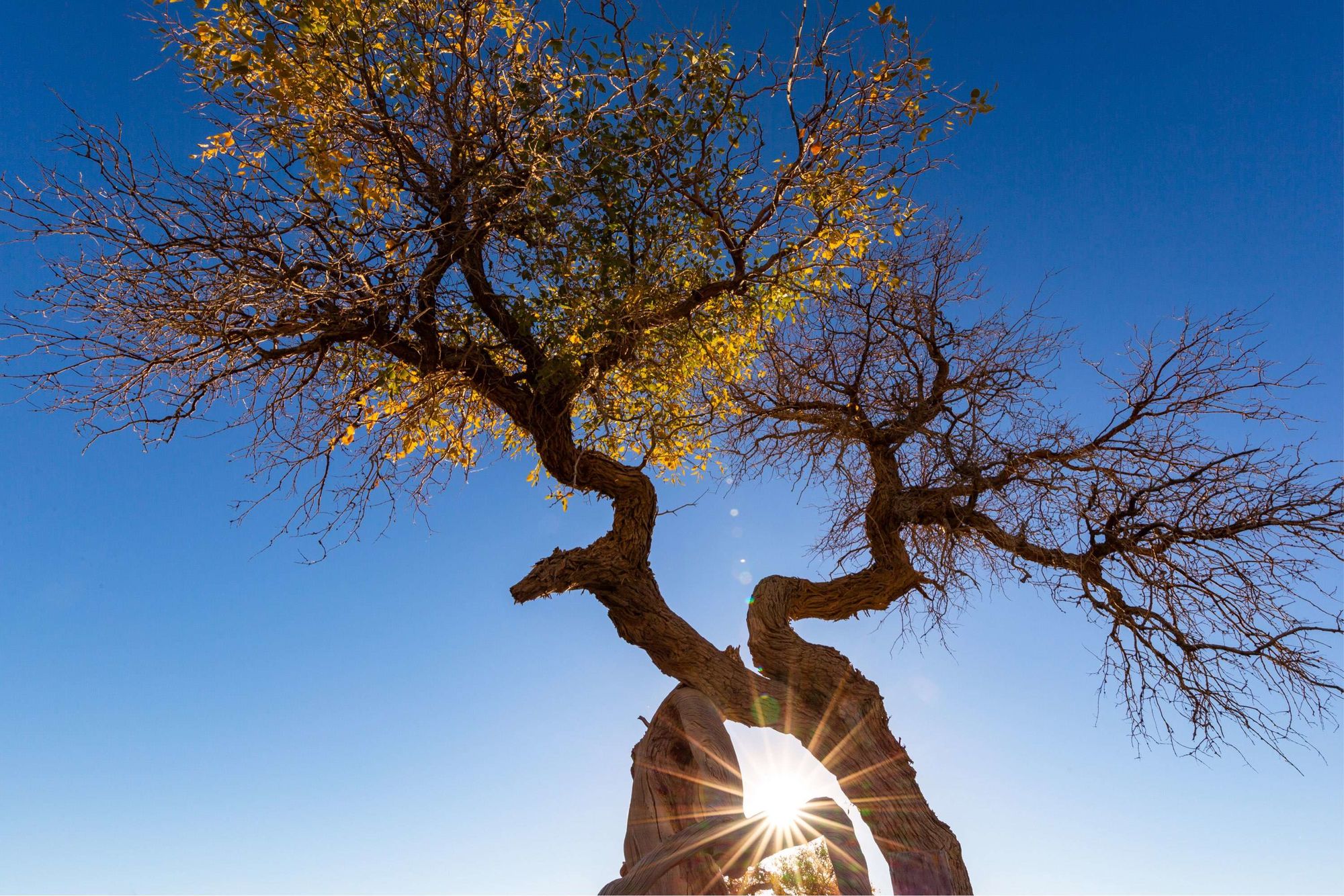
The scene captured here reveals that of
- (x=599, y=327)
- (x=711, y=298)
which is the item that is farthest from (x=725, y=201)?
(x=599, y=327)

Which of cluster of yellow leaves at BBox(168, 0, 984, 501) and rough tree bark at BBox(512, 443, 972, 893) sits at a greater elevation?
cluster of yellow leaves at BBox(168, 0, 984, 501)

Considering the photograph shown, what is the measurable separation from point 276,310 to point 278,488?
1549mm

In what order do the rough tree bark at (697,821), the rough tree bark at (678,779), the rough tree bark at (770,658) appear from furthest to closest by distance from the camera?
the rough tree bark at (770,658), the rough tree bark at (678,779), the rough tree bark at (697,821)

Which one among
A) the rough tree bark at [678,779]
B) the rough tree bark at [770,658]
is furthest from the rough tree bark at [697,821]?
the rough tree bark at [770,658]

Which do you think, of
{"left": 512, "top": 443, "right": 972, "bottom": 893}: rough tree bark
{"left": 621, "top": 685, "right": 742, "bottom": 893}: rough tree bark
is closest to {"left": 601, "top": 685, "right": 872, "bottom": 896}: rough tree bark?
{"left": 621, "top": 685, "right": 742, "bottom": 893}: rough tree bark

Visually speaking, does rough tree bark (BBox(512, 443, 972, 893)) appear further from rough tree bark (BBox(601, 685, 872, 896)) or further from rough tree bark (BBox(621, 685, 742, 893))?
rough tree bark (BBox(621, 685, 742, 893))

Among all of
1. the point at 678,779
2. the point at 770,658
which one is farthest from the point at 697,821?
the point at 770,658

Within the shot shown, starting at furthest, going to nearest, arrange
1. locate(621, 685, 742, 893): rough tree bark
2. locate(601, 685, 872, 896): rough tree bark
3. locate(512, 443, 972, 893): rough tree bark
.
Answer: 1. locate(512, 443, 972, 893): rough tree bark
2. locate(621, 685, 742, 893): rough tree bark
3. locate(601, 685, 872, 896): rough tree bark

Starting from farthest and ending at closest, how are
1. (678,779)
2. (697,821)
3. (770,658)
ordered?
(770,658) → (678,779) → (697,821)

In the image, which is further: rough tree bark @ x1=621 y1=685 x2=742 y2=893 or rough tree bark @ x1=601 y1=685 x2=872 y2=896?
rough tree bark @ x1=621 y1=685 x2=742 y2=893

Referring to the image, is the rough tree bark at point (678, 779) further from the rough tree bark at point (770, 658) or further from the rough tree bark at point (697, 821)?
the rough tree bark at point (770, 658)

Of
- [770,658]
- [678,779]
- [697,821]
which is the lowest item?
[697,821]

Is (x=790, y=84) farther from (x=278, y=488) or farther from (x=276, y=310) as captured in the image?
(x=278, y=488)

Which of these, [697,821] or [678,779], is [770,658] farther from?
[697,821]
